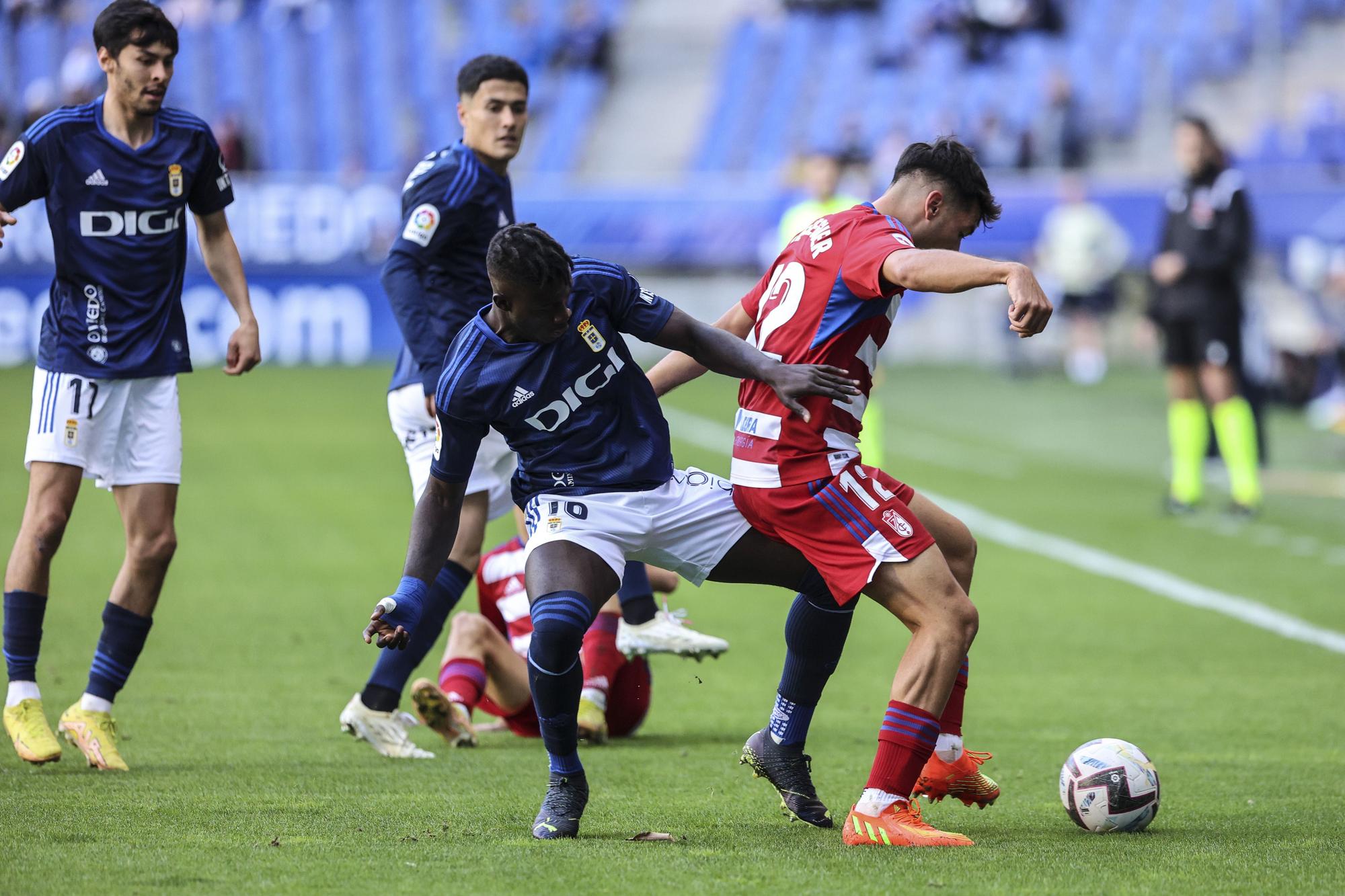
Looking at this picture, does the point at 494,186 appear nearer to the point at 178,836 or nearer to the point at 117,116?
the point at 117,116

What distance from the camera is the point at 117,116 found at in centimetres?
564

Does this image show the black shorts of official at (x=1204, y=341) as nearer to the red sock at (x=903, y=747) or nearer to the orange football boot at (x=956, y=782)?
the orange football boot at (x=956, y=782)

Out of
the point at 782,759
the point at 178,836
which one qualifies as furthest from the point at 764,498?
the point at 178,836

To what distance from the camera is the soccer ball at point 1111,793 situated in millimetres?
4695

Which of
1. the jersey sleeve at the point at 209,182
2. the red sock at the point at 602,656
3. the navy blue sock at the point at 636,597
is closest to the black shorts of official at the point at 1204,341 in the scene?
the navy blue sock at the point at 636,597

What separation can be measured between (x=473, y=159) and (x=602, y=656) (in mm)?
1826

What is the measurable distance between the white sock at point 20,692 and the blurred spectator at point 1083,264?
1744 cm

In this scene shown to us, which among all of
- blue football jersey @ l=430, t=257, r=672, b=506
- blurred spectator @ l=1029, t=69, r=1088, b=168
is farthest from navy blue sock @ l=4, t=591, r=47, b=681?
blurred spectator @ l=1029, t=69, r=1088, b=168

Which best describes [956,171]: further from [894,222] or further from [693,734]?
[693,734]

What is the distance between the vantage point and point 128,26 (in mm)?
5496

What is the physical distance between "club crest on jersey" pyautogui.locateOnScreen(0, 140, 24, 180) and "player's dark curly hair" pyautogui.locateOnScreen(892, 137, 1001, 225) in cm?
281

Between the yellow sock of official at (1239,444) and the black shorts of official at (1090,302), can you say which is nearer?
the yellow sock of official at (1239,444)

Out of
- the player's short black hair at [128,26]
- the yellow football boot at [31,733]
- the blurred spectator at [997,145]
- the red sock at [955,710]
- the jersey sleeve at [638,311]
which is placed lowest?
the yellow football boot at [31,733]

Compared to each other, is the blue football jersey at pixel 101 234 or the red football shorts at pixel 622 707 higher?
the blue football jersey at pixel 101 234
